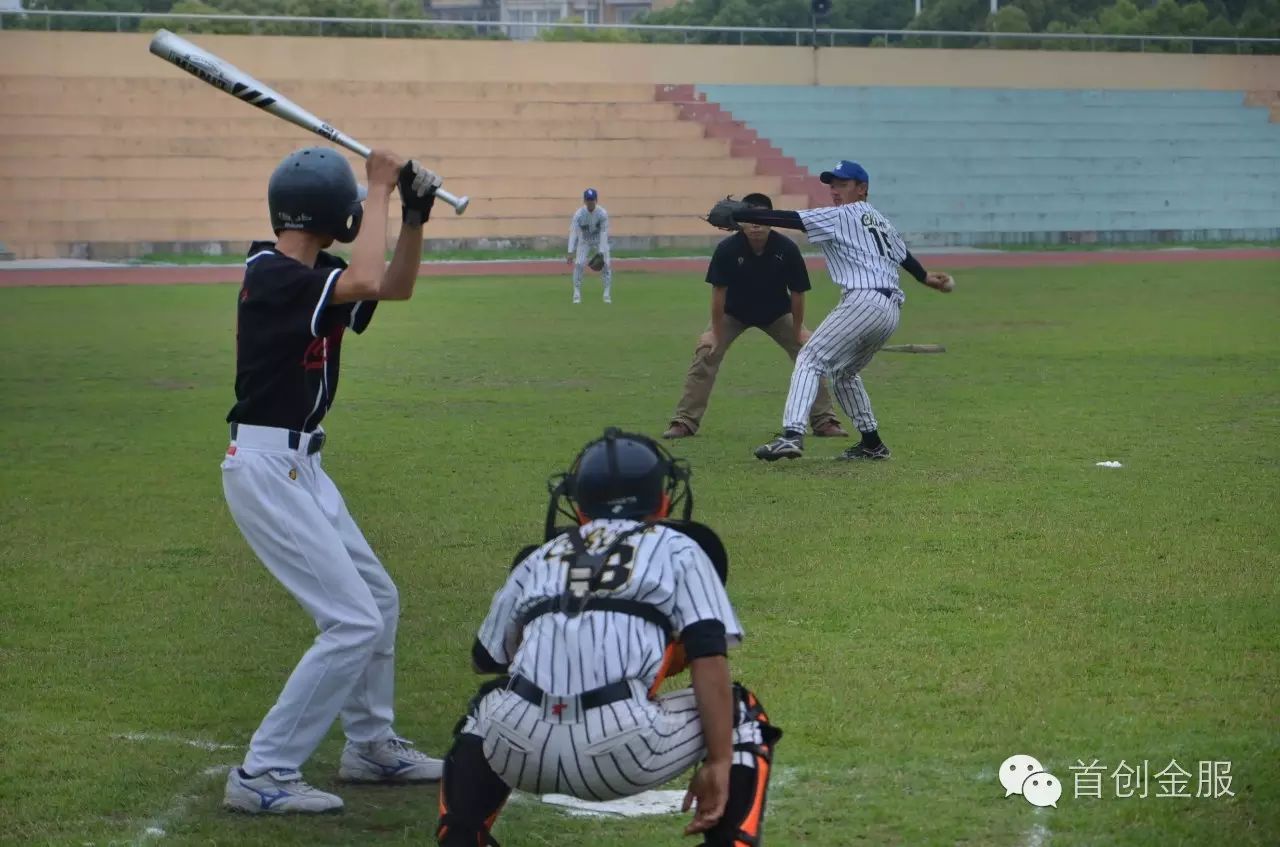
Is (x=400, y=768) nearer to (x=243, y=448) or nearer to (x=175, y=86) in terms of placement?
(x=243, y=448)

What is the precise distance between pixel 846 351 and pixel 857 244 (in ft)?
2.45

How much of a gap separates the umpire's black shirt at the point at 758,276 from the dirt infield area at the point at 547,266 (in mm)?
19902

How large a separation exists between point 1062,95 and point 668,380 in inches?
1361

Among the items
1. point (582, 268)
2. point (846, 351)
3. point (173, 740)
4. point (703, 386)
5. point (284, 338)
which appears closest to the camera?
point (284, 338)

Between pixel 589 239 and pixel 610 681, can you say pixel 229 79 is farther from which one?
pixel 589 239

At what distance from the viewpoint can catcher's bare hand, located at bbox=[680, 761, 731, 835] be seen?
4.00m

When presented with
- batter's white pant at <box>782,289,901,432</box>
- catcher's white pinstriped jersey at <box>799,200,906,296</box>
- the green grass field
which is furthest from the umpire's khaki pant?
catcher's white pinstriped jersey at <box>799,200,906,296</box>

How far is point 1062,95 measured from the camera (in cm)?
4819

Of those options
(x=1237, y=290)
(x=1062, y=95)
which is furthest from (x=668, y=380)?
(x=1062, y=95)

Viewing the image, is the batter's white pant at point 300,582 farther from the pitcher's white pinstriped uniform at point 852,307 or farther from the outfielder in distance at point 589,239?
the outfielder in distance at point 589,239

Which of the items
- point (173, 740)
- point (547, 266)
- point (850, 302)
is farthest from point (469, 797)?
point (547, 266)

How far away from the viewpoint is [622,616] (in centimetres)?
404

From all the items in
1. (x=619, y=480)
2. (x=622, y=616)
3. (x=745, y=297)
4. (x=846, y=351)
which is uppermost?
(x=619, y=480)

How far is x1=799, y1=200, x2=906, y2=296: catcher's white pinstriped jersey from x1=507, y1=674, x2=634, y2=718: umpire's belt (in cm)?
779
